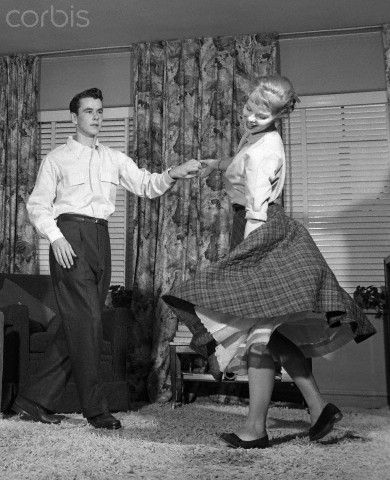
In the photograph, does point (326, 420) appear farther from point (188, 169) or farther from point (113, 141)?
point (113, 141)

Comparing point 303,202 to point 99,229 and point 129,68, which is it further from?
point 99,229

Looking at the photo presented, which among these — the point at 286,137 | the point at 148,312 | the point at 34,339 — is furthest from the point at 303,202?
the point at 34,339

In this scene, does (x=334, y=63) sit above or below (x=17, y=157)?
above

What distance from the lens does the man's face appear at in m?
3.19

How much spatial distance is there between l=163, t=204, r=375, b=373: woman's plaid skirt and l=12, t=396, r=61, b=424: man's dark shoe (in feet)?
3.58

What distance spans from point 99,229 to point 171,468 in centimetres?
136

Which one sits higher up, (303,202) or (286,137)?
(286,137)

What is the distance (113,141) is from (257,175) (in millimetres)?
3353

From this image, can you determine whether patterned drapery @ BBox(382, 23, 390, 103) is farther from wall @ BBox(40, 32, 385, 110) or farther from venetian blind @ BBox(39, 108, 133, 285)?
venetian blind @ BBox(39, 108, 133, 285)

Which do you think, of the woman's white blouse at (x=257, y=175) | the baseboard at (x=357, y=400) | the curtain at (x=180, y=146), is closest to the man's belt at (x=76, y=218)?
the woman's white blouse at (x=257, y=175)

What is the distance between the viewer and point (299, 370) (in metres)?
2.48

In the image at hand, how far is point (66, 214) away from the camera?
3072mm

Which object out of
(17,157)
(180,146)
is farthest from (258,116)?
(17,157)

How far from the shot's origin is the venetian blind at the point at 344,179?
200 inches
